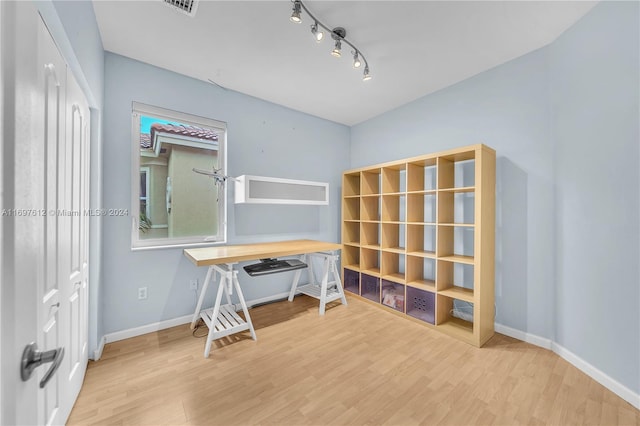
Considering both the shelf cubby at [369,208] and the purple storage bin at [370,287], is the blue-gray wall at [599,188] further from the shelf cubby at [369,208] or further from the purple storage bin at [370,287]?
the shelf cubby at [369,208]

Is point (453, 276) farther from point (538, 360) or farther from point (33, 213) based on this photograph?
point (33, 213)

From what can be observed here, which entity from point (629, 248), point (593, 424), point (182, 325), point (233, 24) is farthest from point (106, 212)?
point (629, 248)

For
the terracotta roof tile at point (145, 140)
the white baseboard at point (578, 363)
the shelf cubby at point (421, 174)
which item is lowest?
the white baseboard at point (578, 363)

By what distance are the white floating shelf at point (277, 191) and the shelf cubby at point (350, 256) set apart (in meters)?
0.80

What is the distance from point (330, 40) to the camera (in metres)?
2.14

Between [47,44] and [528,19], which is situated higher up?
[528,19]

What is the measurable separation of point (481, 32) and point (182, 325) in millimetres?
3818

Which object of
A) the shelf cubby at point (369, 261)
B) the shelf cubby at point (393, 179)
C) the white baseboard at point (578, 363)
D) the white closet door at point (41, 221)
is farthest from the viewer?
the shelf cubby at point (369, 261)

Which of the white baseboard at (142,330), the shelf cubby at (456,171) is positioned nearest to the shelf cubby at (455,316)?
the shelf cubby at (456,171)

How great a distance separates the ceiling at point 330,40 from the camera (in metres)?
1.81

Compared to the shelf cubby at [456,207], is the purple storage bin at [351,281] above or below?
below

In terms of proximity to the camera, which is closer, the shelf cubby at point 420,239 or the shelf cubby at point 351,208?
the shelf cubby at point 420,239

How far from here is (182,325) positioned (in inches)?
102

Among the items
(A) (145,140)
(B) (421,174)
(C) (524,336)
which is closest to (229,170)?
(A) (145,140)
